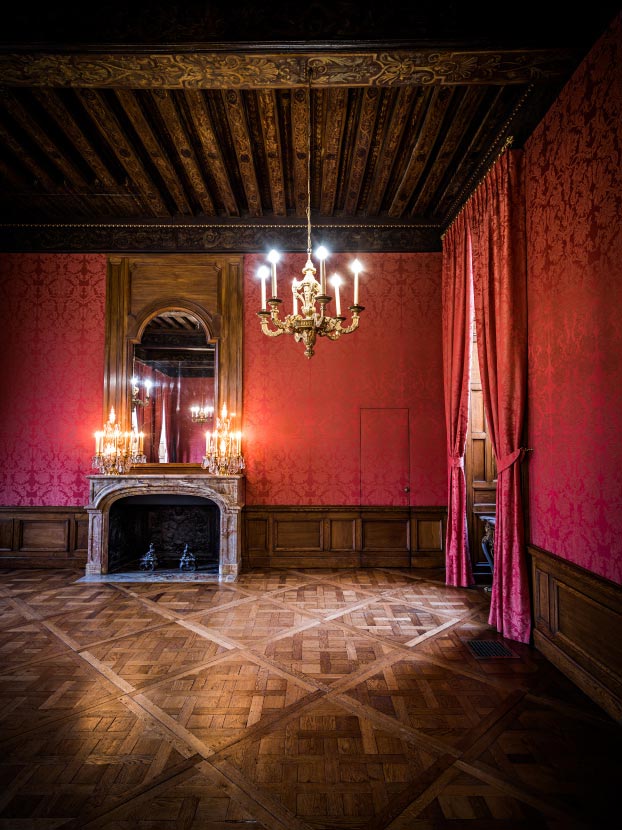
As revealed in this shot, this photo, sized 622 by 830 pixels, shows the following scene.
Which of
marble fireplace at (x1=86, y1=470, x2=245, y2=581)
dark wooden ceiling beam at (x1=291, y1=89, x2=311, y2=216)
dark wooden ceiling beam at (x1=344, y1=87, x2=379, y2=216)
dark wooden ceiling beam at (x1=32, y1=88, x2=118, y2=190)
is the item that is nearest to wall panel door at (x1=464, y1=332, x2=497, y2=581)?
dark wooden ceiling beam at (x1=344, y1=87, x2=379, y2=216)

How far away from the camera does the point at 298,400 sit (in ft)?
18.1

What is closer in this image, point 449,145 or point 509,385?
point 509,385

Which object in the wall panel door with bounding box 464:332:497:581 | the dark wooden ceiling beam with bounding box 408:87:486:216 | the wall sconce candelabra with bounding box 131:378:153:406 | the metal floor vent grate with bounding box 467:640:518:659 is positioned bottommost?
the metal floor vent grate with bounding box 467:640:518:659

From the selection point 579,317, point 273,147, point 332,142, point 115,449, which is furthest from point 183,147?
point 579,317

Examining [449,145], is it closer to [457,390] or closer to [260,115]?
[260,115]

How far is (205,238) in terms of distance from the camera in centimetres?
558

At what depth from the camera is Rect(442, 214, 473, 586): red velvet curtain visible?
4.65 meters

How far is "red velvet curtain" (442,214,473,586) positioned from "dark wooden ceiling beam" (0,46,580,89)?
6.03 ft

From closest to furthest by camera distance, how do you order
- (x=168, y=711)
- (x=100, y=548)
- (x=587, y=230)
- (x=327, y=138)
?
(x=168, y=711) → (x=587, y=230) → (x=327, y=138) → (x=100, y=548)

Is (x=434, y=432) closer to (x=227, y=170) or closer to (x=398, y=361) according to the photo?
Result: (x=398, y=361)

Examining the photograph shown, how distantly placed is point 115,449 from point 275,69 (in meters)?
4.06

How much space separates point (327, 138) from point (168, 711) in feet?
14.7

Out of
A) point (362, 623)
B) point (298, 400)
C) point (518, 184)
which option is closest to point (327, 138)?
point (518, 184)

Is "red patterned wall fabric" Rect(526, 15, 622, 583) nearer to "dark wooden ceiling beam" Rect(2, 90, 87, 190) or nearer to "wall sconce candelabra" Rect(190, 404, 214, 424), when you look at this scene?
"wall sconce candelabra" Rect(190, 404, 214, 424)
